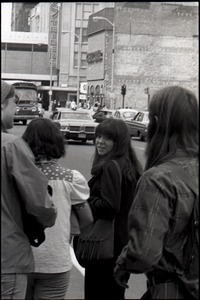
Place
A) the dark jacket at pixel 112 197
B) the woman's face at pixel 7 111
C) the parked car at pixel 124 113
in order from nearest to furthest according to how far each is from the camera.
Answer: the woman's face at pixel 7 111 < the dark jacket at pixel 112 197 < the parked car at pixel 124 113

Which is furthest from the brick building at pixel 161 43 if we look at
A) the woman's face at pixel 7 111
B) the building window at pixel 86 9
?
the woman's face at pixel 7 111

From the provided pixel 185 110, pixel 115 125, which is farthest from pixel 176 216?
pixel 115 125

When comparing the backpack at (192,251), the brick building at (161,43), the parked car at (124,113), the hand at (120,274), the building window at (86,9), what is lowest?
the hand at (120,274)

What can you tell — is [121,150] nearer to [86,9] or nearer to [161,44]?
[161,44]

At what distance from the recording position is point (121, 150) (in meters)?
4.17

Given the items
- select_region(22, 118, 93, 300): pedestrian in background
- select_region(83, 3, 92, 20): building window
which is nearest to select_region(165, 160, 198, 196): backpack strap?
select_region(22, 118, 93, 300): pedestrian in background

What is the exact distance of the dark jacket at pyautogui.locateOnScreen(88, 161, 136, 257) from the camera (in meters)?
3.94

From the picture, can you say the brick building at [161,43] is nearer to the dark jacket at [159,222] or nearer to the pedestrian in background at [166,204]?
the pedestrian in background at [166,204]

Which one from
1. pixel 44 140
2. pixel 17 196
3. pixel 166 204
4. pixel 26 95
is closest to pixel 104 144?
pixel 44 140

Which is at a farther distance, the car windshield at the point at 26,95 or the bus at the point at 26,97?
the car windshield at the point at 26,95

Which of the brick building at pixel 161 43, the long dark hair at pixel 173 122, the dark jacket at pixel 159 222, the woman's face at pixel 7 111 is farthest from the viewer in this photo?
the brick building at pixel 161 43

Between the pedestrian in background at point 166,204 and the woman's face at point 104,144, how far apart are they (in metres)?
1.31

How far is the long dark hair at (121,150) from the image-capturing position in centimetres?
412

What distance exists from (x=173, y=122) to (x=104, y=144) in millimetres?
1436
